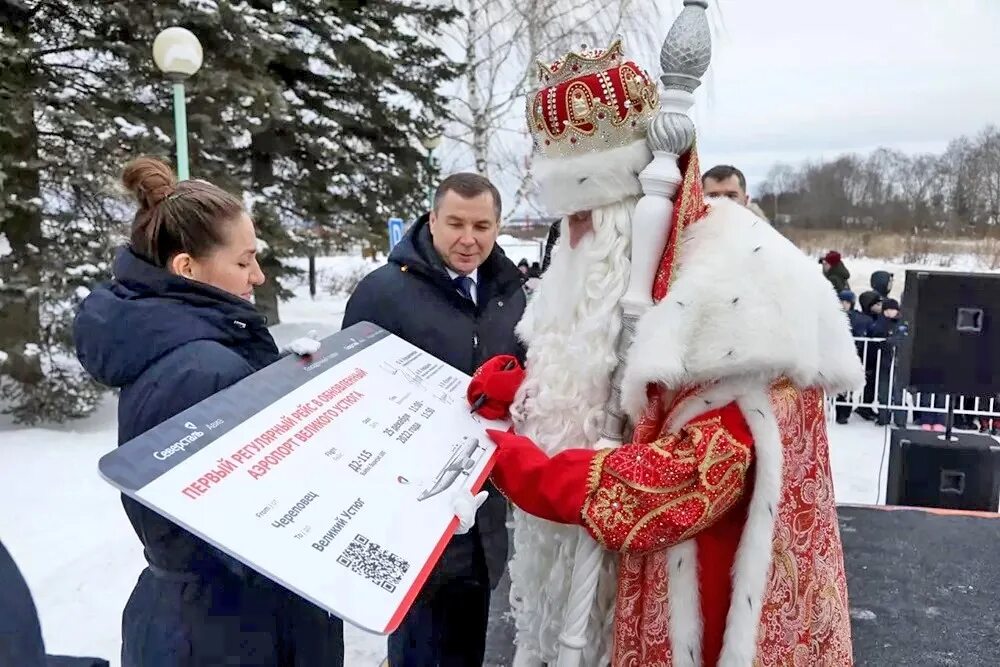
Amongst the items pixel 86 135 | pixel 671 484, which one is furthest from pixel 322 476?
Result: pixel 86 135

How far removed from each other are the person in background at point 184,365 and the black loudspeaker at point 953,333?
4.33 m

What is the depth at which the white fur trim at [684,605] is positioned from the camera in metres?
1.38

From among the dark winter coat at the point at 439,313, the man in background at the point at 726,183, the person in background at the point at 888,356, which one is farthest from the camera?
the person in background at the point at 888,356

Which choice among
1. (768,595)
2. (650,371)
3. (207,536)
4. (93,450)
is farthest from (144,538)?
(93,450)

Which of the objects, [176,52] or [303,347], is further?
[176,52]

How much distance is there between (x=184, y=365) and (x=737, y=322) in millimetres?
1045

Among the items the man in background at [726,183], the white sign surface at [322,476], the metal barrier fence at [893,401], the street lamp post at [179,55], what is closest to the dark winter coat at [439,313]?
the white sign surface at [322,476]

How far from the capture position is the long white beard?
1523mm

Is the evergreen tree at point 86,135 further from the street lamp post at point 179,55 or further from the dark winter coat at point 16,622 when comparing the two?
the dark winter coat at point 16,622

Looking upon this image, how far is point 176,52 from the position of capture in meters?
5.62

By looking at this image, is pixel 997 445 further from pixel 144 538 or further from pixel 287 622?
pixel 144 538

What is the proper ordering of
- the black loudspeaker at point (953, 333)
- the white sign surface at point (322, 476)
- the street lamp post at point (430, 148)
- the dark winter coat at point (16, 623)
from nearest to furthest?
the dark winter coat at point (16, 623) → the white sign surface at point (322, 476) → the black loudspeaker at point (953, 333) → the street lamp post at point (430, 148)

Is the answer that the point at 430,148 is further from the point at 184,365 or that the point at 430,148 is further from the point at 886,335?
the point at 184,365

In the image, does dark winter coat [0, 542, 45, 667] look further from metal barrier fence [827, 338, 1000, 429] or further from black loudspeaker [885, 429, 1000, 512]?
metal barrier fence [827, 338, 1000, 429]
